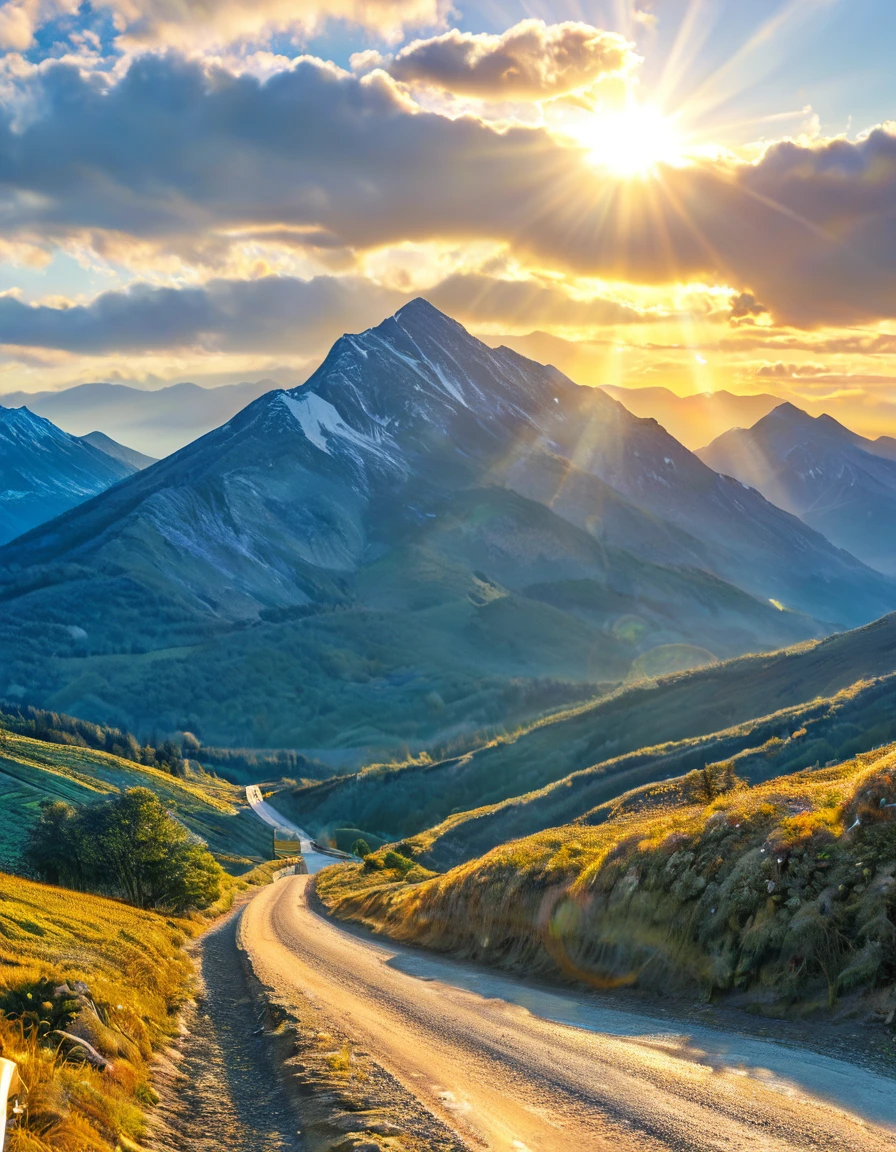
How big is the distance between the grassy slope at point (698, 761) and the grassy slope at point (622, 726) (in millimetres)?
13639

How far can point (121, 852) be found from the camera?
51062 millimetres

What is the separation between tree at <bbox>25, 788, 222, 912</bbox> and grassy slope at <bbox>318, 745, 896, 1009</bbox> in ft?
83.3

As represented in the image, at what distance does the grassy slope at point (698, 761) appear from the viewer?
53.3 m

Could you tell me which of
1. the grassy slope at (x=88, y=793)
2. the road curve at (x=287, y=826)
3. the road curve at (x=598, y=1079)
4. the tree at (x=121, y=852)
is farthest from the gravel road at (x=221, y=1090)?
the road curve at (x=287, y=826)

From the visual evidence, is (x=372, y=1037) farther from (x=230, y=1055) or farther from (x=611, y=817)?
(x=611, y=817)

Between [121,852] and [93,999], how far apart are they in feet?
113

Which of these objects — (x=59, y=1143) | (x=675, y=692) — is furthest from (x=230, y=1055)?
(x=675, y=692)

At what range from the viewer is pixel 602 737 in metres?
115

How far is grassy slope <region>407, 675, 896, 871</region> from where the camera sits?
53.3 m

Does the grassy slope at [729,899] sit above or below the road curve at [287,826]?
above

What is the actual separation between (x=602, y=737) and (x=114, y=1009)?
98.8m

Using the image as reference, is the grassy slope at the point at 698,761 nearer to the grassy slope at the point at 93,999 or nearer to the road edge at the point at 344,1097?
the grassy slope at the point at 93,999

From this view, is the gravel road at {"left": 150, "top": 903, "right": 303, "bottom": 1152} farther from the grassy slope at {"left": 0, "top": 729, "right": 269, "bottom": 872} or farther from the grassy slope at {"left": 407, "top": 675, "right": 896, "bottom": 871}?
the grassy slope at {"left": 0, "top": 729, "right": 269, "bottom": 872}

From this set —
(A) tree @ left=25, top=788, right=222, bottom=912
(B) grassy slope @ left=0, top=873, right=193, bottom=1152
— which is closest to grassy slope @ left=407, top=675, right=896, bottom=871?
(A) tree @ left=25, top=788, right=222, bottom=912
